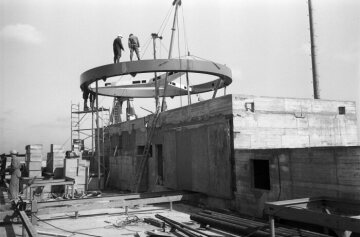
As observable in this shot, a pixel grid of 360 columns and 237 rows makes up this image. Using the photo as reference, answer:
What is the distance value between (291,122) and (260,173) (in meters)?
3.01

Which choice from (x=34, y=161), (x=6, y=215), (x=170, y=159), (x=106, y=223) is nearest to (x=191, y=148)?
(x=170, y=159)

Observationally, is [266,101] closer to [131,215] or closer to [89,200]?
[131,215]

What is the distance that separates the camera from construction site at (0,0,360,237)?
841 cm

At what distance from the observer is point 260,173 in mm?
12125

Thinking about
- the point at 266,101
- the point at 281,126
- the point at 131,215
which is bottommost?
the point at 131,215

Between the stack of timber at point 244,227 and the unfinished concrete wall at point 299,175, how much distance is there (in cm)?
146

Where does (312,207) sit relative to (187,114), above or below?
below

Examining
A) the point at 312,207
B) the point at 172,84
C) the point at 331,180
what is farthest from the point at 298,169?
the point at 172,84

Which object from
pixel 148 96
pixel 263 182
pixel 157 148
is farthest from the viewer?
pixel 148 96

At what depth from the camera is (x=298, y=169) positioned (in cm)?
986

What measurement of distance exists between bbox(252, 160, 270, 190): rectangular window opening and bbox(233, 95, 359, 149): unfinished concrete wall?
97cm

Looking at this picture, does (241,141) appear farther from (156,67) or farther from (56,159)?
(56,159)

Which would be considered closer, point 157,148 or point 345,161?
point 345,161

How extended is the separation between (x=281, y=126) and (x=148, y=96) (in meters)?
14.6
